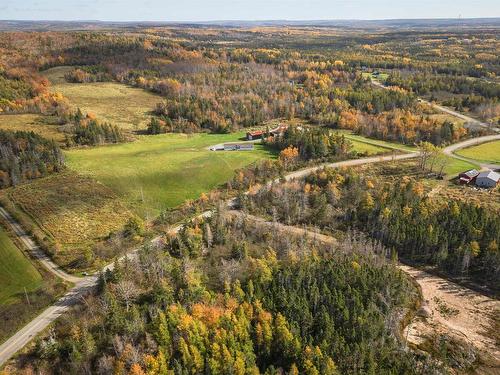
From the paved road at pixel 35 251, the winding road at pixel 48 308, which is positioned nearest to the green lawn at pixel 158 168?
the winding road at pixel 48 308

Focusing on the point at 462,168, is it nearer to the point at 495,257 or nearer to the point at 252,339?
the point at 495,257

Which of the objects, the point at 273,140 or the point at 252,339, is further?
the point at 273,140


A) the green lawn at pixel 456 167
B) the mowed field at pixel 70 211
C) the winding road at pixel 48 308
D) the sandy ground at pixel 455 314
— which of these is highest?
the green lawn at pixel 456 167

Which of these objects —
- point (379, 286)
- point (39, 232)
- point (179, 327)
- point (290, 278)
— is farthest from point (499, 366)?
point (39, 232)

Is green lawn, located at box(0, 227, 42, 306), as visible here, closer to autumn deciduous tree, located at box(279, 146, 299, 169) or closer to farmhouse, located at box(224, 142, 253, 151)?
autumn deciduous tree, located at box(279, 146, 299, 169)

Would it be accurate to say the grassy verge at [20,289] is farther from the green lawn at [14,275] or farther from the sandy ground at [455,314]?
the sandy ground at [455,314]

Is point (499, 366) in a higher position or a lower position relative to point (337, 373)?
lower

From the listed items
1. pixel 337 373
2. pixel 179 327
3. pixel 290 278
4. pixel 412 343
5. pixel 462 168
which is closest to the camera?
pixel 337 373
